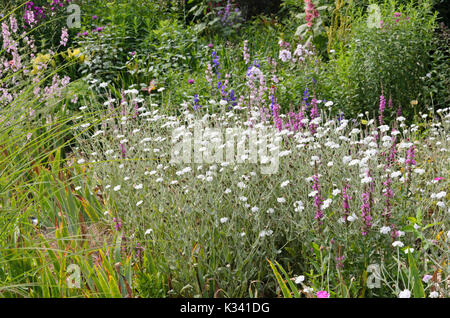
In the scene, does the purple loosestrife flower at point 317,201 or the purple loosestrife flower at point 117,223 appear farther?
the purple loosestrife flower at point 117,223

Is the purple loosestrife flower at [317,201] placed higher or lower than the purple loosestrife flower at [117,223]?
higher

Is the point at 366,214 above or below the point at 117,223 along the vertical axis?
above

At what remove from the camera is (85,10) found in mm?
8203

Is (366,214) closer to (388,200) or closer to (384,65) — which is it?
(388,200)

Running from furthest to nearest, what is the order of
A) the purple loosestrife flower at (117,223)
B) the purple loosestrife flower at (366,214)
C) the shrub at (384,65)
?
1. the shrub at (384,65)
2. the purple loosestrife flower at (117,223)
3. the purple loosestrife flower at (366,214)

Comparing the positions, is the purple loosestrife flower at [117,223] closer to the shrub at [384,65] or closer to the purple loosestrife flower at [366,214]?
the purple loosestrife flower at [366,214]

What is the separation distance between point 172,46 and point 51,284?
504 centimetres

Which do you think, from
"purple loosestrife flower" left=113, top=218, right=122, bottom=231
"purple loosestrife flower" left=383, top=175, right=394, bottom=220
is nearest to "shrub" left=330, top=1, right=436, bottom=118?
"purple loosestrife flower" left=383, top=175, right=394, bottom=220

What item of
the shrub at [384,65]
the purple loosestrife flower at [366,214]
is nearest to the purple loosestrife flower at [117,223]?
the purple loosestrife flower at [366,214]

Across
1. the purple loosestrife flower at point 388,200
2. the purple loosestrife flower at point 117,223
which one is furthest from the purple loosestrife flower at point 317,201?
the purple loosestrife flower at point 117,223

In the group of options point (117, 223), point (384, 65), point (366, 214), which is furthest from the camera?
point (384, 65)

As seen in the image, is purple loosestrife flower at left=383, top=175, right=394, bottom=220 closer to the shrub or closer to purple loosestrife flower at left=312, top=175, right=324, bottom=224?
purple loosestrife flower at left=312, top=175, right=324, bottom=224

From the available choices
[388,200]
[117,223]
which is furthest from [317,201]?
[117,223]

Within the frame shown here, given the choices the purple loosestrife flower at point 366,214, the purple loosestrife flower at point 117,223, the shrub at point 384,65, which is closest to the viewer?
the purple loosestrife flower at point 366,214
